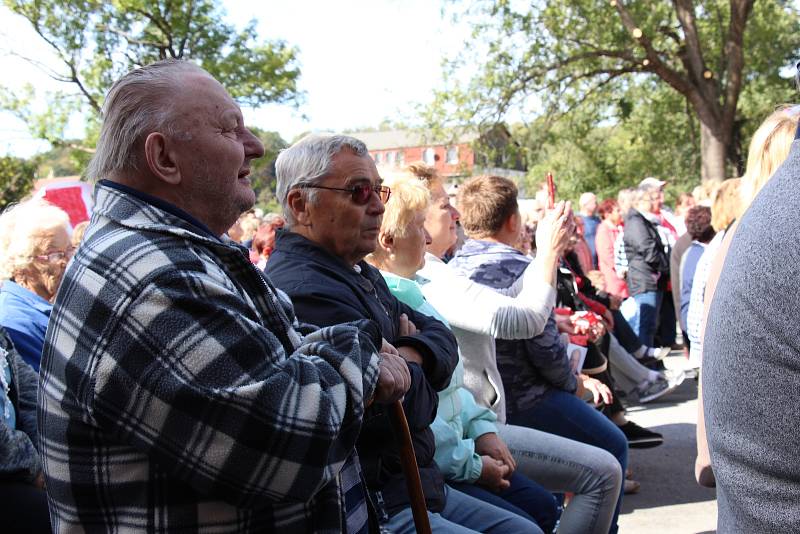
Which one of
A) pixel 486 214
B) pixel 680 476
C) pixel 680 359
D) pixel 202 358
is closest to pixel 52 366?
pixel 202 358

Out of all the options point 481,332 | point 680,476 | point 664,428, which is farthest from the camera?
point 664,428

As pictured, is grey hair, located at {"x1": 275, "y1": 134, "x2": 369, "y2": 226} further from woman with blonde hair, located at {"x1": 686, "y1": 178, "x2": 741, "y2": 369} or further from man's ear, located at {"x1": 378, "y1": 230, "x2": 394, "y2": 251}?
woman with blonde hair, located at {"x1": 686, "y1": 178, "x2": 741, "y2": 369}

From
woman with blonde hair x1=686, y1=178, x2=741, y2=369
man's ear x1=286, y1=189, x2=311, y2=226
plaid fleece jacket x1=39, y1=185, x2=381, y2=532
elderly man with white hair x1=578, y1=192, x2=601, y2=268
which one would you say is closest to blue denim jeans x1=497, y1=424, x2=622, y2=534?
man's ear x1=286, y1=189, x2=311, y2=226

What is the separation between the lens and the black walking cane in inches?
79.8

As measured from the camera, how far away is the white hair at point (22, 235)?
3.89 meters

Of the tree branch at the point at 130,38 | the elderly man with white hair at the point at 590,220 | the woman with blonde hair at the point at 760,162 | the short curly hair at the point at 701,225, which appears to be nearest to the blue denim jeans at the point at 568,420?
the woman with blonde hair at the point at 760,162

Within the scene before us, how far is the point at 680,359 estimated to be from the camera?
391 inches

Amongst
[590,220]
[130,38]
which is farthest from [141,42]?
[590,220]

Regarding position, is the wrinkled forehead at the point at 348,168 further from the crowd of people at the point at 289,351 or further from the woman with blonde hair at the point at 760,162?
the woman with blonde hair at the point at 760,162

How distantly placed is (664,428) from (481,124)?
11.8 m

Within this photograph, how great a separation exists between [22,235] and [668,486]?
4.34 meters

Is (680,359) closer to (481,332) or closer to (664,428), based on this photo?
(664,428)

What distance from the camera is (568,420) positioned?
3855 mm

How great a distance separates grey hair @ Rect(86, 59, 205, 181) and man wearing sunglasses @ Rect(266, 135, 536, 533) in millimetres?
713
